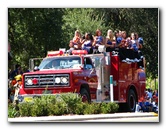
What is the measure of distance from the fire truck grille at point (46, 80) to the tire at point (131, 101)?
1504 mm

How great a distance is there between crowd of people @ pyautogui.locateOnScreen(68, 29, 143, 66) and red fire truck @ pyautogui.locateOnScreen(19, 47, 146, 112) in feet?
0.43

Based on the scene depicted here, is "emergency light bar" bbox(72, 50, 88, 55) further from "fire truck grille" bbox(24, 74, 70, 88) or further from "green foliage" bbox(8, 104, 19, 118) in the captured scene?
"green foliage" bbox(8, 104, 19, 118)

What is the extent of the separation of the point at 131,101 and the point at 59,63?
5.80 ft

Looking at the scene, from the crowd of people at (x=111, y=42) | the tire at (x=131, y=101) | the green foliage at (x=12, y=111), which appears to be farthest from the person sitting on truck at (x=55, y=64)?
the tire at (x=131, y=101)

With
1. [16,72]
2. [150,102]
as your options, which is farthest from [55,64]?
[150,102]

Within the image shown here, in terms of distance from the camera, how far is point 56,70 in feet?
74.9

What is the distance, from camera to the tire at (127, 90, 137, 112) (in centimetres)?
2329

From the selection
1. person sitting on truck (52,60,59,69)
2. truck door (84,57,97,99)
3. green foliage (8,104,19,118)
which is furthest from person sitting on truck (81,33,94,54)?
green foliage (8,104,19,118)

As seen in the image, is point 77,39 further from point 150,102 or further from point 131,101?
point 150,102

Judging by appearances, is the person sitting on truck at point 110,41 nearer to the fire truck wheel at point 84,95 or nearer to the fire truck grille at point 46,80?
the fire truck wheel at point 84,95

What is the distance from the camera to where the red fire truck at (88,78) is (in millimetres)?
22641
